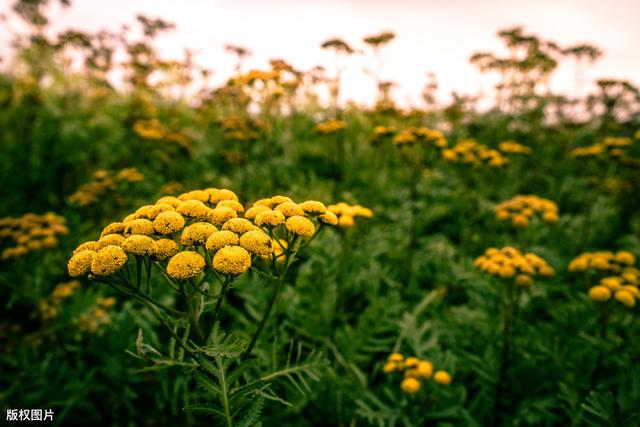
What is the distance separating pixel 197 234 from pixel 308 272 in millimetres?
2208

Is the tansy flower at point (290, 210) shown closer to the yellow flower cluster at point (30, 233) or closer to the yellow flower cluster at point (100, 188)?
the yellow flower cluster at point (30, 233)

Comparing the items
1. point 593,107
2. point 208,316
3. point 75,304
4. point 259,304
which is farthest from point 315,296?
point 593,107

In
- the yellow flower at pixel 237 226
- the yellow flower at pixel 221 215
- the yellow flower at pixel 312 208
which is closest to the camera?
the yellow flower at pixel 237 226

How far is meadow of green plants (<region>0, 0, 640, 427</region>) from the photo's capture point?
6.56ft

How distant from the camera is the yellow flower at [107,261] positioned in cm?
162

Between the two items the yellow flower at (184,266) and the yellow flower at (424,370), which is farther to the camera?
the yellow flower at (424,370)

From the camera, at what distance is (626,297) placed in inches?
107

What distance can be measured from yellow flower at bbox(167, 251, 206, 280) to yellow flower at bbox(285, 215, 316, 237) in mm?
471

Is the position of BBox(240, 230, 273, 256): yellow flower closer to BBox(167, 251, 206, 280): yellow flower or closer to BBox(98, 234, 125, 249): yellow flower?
BBox(167, 251, 206, 280): yellow flower

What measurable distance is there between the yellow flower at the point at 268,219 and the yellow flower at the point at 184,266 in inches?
14.5

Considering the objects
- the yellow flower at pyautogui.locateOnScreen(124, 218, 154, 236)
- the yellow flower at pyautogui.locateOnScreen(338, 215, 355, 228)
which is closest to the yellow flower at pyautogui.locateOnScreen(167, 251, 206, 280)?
the yellow flower at pyautogui.locateOnScreen(124, 218, 154, 236)

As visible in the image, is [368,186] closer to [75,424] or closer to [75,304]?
[75,304]

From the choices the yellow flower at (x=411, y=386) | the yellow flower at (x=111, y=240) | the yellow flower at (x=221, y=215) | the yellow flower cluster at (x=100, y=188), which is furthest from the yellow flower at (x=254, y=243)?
the yellow flower cluster at (x=100, y=188)

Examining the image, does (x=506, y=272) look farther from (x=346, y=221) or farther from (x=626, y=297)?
(x=346, y=221)
